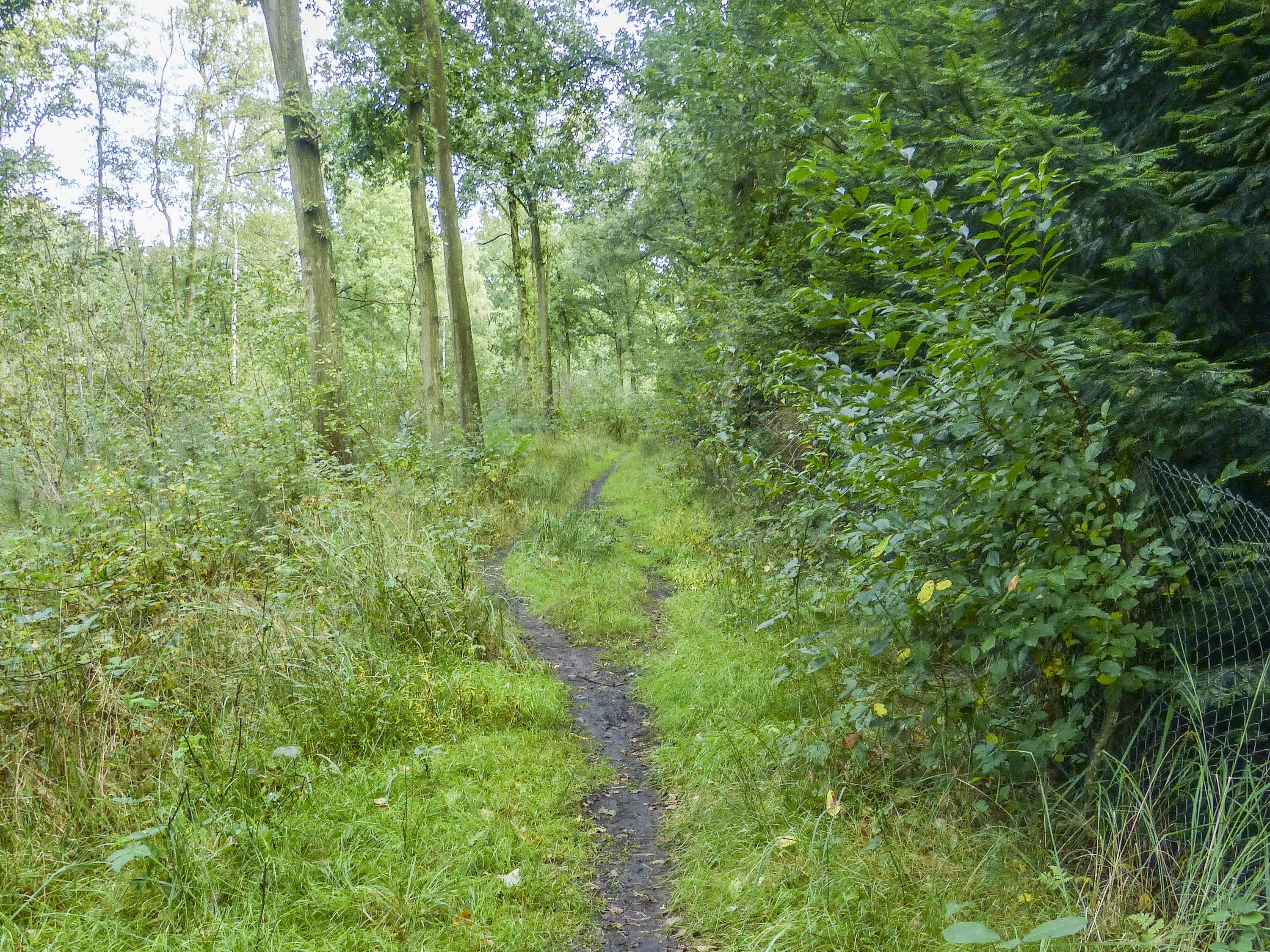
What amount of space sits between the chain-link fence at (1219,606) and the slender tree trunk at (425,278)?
33.8 feet

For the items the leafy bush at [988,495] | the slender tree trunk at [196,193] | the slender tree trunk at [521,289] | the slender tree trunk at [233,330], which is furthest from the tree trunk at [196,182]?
the leafy bush at [988,495]

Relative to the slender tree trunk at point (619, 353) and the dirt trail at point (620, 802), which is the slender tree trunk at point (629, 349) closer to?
the slender tree trunk at point (619, 353)

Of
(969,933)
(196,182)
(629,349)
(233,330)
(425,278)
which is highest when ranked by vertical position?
(196,182)

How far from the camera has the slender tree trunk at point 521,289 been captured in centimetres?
2072

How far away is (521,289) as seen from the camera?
22172 millimetres

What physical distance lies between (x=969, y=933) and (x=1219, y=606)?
210 centimetres

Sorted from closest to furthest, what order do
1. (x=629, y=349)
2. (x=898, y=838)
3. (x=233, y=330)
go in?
1. (x=898, y=838)
2. (x=233, y=330)
3. (x=629, y=349)

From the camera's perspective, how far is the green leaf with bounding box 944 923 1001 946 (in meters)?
1.66

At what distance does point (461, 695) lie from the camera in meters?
4.72

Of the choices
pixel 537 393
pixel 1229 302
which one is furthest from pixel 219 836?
pixel 537 393

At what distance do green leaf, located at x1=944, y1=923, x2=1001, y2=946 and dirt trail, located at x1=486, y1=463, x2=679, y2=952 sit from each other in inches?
70.4

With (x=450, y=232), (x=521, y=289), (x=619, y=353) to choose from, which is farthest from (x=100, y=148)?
(x=619, y=353)

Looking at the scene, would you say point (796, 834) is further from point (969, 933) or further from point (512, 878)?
point (969, 933)

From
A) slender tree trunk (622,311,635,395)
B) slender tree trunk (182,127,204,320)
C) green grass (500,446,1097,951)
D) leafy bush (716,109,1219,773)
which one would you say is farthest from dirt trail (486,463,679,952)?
slender tree trunk (622,311,635,395)
